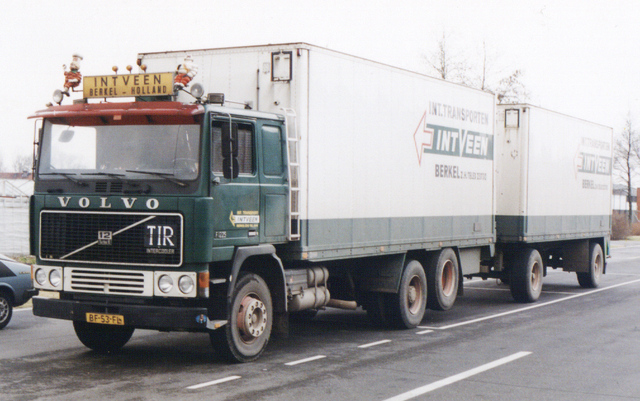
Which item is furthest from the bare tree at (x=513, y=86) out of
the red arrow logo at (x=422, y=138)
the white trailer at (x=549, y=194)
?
the red arrow logo at (x=422, y=138)

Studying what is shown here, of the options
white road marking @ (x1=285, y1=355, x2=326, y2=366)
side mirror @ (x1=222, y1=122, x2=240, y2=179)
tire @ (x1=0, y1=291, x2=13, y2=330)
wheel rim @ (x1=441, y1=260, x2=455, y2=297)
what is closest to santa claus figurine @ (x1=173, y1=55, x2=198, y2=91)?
side mirror @ (x1=222, y1=122, x2=240, y2=179)

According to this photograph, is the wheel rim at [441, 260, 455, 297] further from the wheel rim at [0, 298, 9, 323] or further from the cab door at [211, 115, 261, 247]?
the wheel rim at [0, 298, 9, 323]

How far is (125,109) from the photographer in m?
8.66

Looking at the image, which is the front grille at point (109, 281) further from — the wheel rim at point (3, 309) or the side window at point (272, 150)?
the wheel rim at point (3, 309)

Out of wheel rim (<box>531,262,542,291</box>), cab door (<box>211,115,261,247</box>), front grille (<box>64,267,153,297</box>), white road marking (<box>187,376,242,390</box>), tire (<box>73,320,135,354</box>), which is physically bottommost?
white road marking (<box>187,376,242,390</box>)

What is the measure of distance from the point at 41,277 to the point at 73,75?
7.76 feet

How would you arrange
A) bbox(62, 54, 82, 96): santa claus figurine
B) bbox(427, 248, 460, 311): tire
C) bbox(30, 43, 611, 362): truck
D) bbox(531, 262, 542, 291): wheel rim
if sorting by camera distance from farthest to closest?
bbox(531, 262, 542, 291): wheel rim < bbox(427, 248, 460, 311): tire < bbox(62, 54, 82, 96): santa claus figurine < bbox(30, 43, 611, 362): truck

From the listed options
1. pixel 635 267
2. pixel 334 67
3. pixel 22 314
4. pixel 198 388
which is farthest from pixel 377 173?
pixel 635 267

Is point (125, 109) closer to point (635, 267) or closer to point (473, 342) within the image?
point (473, 342)

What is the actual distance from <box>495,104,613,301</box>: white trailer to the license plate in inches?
374

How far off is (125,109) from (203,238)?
1.71 m

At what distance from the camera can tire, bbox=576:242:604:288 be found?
1920 cm

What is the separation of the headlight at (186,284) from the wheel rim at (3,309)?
4.58 meters

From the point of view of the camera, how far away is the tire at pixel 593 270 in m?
19.2
